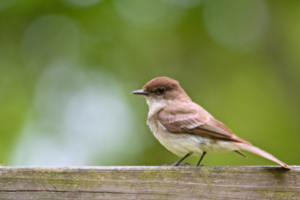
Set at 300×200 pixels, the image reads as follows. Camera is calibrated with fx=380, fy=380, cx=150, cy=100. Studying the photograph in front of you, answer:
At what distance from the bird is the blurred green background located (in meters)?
2.51

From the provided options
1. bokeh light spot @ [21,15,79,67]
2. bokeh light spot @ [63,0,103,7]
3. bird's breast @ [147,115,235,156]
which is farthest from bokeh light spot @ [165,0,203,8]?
bird's breast @ [147,115,235,156]

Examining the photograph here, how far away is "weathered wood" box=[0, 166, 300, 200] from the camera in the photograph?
10.2 ft

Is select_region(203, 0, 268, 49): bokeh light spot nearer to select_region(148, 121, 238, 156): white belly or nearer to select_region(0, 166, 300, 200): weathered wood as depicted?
select_region(148, 121, 238, 156): white belly

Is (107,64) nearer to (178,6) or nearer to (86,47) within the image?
(86,47)

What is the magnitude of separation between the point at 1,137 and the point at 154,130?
149 inches

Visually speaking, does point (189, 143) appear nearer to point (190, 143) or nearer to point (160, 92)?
point (190, 143)

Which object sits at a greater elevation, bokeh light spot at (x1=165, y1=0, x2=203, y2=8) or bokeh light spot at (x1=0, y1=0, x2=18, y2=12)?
bokeh light spot at (x1=165, y1=0, x2=203, y2=8)

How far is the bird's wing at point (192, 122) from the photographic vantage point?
13.7ft

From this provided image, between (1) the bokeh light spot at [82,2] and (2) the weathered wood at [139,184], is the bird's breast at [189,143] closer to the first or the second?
(2) the weathered wood at [139,184]

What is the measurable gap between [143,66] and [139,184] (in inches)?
241

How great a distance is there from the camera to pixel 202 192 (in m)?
3.12

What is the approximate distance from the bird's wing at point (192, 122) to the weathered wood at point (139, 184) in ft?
2.72

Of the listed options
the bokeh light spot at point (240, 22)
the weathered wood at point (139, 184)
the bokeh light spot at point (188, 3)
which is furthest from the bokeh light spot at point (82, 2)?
the weathered wood at point (139, 184)

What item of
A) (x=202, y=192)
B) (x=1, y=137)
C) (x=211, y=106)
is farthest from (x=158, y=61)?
(x=202, y=192)
